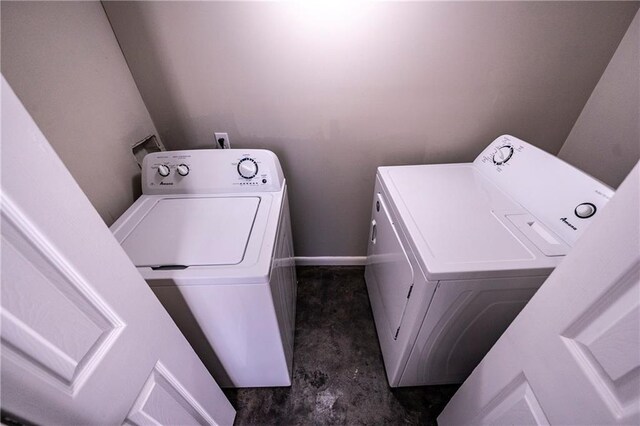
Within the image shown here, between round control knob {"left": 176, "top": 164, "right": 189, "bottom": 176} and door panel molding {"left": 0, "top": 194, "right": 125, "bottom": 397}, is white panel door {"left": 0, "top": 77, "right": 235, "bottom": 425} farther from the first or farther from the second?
round control knob {"left": 176, "top": 164, "right": 189, "bottom": 176}

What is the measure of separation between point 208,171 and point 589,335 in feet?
4.63

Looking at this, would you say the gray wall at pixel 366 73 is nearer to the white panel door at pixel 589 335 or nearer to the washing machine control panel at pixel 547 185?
the washing machine control panel at pixel 547 185

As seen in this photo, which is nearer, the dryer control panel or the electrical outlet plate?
the dryer control panel

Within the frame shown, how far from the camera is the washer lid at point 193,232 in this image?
92 cm

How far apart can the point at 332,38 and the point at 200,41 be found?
2.02ft

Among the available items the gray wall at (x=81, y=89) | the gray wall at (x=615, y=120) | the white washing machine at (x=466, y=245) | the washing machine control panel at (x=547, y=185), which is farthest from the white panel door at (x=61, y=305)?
the gray wall at (x=615, y=120)

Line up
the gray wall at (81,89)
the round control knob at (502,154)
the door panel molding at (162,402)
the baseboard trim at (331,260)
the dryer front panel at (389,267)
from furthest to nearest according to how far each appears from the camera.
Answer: the baseboard trim at (331,260)
the round control knob at (502,154)
the dryer front panel at (389,267)
the gray wall at (81,89)
the door panel molding at (162,402)

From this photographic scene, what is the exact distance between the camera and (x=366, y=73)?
127 cm

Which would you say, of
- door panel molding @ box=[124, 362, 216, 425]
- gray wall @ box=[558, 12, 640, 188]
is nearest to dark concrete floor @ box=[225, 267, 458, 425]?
door panel molding @ box=[124, 362, 216, 425]

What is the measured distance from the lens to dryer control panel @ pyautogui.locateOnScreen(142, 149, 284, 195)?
4.19 ft

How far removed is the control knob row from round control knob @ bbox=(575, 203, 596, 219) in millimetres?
1655

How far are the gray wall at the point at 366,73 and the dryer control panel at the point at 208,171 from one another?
23 centimetres

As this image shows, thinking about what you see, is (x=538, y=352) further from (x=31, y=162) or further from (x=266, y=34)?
(x=266, y=34)

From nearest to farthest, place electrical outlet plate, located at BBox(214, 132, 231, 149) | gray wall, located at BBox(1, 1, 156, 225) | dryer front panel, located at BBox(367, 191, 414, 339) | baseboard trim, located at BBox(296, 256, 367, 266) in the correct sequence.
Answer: gray wall, located at BBox(1, 1, 156, 225), dryer front panel, located at BBox(367, 191, 414, 339), electrical outlet plate, located at BBox(214, 132, 231, 149), baseboard trim, located at BBox(296, 256, 367, 266)
